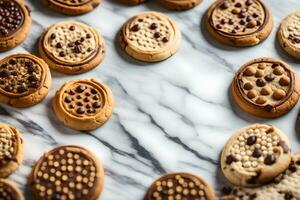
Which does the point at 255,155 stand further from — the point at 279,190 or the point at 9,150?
the point at 9,150

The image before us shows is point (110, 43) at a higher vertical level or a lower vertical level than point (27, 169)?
higher

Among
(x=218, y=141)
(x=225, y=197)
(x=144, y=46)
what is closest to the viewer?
(x=225, y=197)

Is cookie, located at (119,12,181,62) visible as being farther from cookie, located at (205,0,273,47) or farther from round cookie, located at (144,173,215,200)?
round cookie, located at (144,173,215,200)

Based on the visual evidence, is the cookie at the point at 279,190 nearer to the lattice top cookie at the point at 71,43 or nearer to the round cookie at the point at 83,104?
the round cookie at the point at 83,104

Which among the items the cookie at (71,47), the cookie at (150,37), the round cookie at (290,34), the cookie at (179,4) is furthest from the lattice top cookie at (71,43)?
the round cookie at (290,34)

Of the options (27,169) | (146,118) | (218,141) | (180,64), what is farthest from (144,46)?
(27,169)

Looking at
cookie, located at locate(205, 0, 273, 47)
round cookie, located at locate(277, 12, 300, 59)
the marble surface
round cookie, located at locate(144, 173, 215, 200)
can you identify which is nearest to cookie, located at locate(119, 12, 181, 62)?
the marble surface

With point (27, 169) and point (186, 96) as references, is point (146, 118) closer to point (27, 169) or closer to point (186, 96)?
point (186, 96)

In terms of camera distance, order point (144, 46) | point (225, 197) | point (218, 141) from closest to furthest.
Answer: point (225, 197), point (218, 141), point (144, 46)
